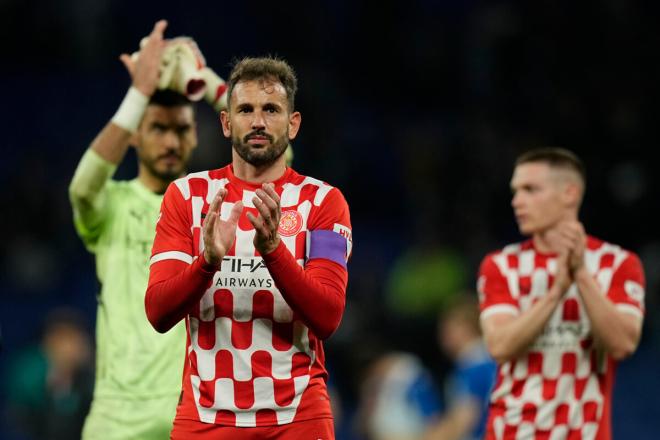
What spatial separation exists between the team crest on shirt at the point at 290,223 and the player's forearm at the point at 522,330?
1.78 meters

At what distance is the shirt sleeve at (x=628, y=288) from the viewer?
578cm

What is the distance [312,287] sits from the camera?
4.00 m

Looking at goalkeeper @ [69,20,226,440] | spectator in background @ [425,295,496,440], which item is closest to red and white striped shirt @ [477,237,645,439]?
goalkeeper @ [69,20,226,440]

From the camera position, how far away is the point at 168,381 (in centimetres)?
542

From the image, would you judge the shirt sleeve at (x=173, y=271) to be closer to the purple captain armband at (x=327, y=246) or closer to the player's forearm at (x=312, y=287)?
the player's forearm at (x=312, y=287)

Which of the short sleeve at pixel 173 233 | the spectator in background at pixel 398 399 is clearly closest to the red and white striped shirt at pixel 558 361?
the short sleeve at pixel 173 233

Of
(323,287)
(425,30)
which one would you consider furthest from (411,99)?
(323,287)

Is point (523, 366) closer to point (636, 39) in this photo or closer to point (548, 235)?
point (548, 235)

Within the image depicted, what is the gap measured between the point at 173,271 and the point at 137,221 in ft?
5.23

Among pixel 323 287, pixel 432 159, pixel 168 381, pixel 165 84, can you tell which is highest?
pixel 432 159

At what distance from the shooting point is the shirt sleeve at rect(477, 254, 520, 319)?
591 cm

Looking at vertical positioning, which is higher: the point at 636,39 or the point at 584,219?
the point at 636,39

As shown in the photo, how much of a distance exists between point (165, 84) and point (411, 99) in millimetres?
10121

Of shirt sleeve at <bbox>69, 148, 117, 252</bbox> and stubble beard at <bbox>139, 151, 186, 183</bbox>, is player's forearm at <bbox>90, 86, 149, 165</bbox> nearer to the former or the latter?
shirt sleeve at <bbox>69, 148, 117, 252</bbox>
